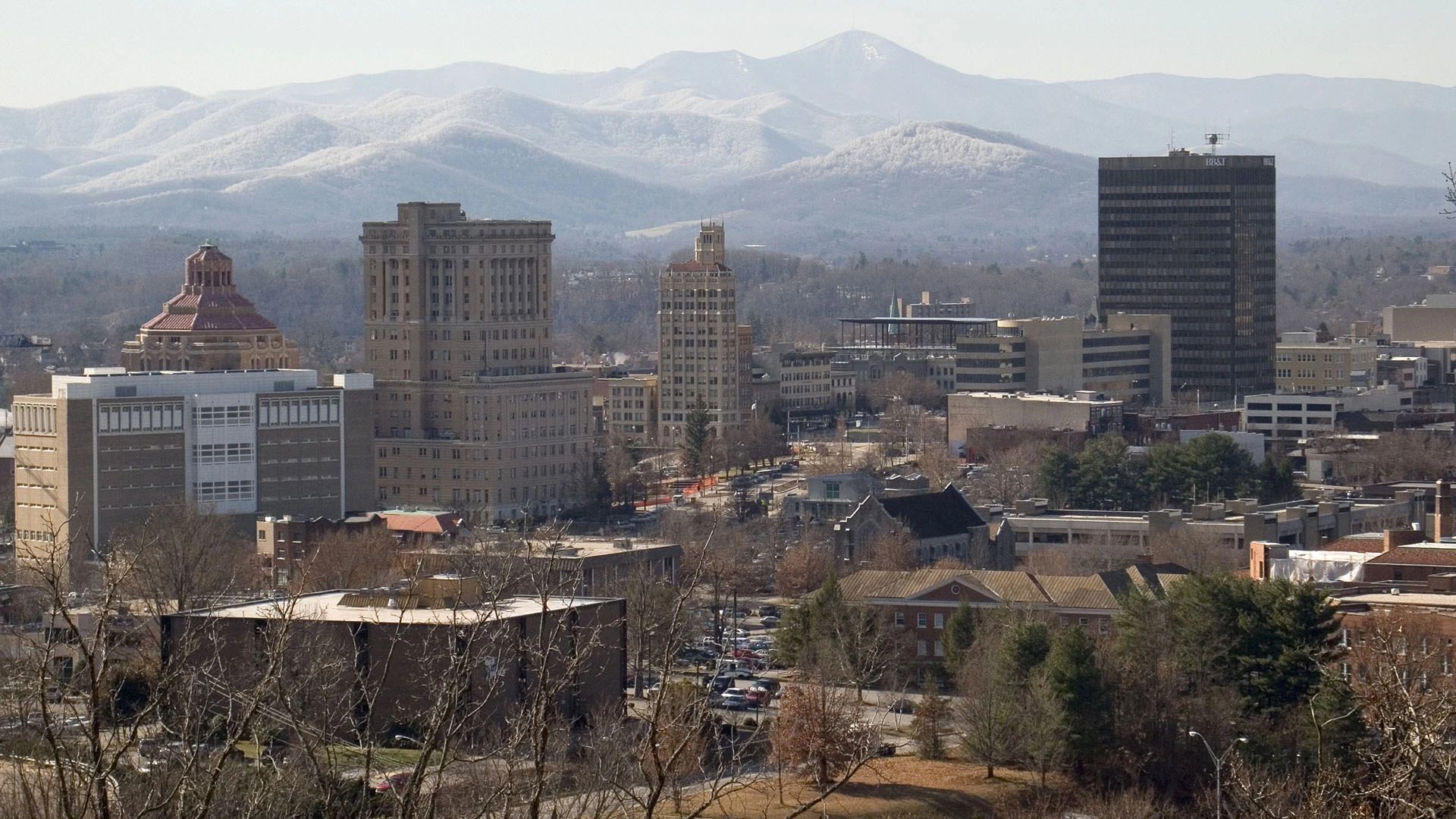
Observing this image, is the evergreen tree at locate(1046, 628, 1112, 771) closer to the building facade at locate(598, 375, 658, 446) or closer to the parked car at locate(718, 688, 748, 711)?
the parked car at locate(718, 688, 748, 711)

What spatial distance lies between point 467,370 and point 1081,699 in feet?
204

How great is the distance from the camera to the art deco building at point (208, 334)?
115 m

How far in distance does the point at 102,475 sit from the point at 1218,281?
81.0 m

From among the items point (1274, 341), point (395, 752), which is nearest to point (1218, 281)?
point (1274, 341)

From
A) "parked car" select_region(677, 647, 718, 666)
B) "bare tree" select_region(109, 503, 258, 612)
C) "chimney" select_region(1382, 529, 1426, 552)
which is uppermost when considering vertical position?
"chimney" select_region(1382, 529, 1426, 552)

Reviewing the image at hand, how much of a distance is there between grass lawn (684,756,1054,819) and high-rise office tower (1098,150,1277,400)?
342 feet

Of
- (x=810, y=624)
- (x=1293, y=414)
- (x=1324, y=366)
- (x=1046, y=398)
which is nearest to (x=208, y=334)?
(x=1046, y=398)

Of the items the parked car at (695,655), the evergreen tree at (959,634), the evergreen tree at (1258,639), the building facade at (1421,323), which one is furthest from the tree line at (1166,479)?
the building facade at (1421,323)

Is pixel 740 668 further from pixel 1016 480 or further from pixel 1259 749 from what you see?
pixel 1016 480

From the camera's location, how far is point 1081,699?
2413 inches

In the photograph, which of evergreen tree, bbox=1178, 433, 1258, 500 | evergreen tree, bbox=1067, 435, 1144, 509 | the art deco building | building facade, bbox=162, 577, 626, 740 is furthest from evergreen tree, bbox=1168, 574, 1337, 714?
the art deco building

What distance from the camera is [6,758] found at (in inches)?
1518

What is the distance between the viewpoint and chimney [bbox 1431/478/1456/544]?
84500mm

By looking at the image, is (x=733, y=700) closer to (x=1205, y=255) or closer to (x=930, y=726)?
(x=930, y=726)
